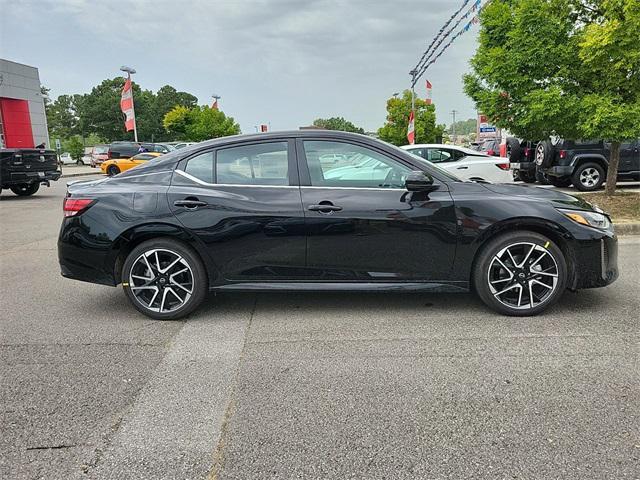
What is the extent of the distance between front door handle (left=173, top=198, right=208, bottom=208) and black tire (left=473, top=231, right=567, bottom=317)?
2.36m

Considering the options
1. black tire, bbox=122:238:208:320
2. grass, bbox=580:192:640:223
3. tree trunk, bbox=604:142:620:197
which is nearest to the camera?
black tire, bbox=122:238:208:320

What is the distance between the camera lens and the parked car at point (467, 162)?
10711mm

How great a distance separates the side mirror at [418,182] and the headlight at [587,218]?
44.7 inches

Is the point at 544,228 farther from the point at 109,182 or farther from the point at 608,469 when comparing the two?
the point at 109,182

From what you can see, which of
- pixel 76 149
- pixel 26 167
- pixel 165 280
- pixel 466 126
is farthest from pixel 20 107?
pixel 466 126

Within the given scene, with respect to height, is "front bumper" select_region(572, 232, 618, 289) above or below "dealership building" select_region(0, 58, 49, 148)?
below

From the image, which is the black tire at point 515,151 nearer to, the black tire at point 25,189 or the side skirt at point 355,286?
the side skirt at point 355,286

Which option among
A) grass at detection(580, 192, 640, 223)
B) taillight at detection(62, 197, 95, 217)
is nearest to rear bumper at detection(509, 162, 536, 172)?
grass at detection(580, 192, 640, 223)

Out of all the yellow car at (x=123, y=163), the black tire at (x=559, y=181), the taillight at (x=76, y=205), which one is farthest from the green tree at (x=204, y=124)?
the taillight at (x=76, y=205)

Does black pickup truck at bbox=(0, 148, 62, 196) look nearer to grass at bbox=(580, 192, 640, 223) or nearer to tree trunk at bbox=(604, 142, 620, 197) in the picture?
grass at bbox=(580, 192, 640, 223)

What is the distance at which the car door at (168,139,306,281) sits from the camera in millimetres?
4043

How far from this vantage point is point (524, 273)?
4.04 metres

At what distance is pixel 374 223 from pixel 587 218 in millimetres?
1766

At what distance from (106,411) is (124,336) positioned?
3.84ft
